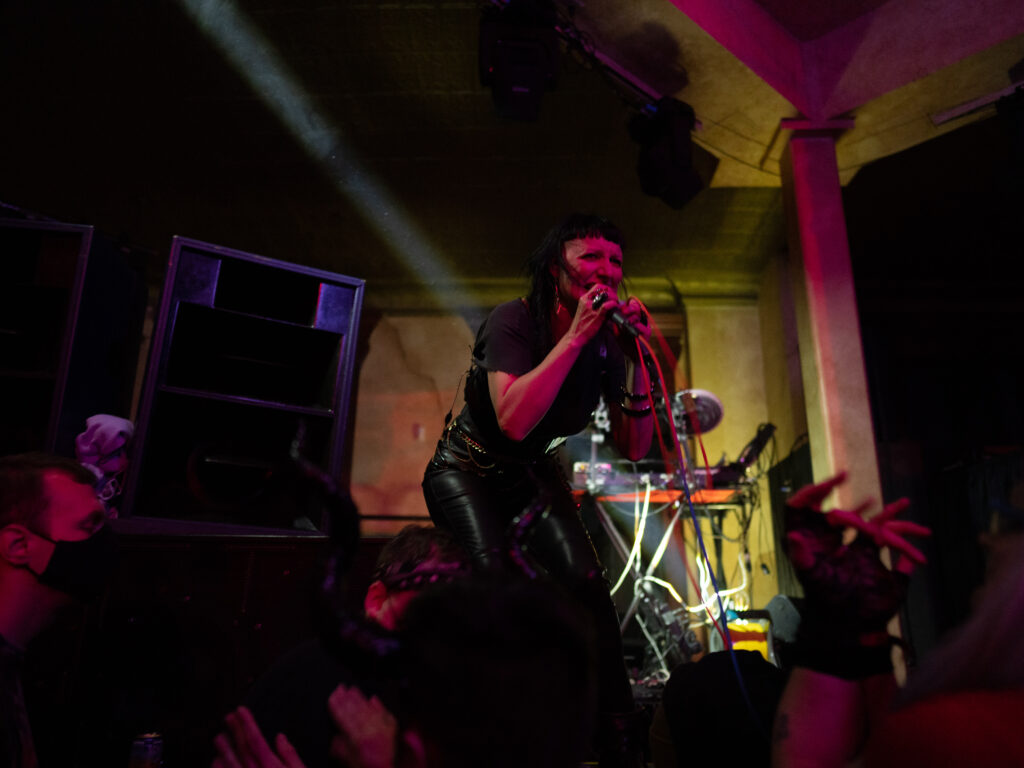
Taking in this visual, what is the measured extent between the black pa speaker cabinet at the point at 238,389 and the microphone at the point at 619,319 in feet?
7.55

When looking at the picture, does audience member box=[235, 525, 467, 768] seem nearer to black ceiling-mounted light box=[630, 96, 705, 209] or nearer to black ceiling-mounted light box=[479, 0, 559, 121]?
black ceiling-mounted light box=[479, 0, 559, 121]

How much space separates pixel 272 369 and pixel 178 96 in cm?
235

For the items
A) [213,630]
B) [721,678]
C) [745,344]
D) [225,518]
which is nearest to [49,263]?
[225,518]

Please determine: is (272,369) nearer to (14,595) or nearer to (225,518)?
(225,518)

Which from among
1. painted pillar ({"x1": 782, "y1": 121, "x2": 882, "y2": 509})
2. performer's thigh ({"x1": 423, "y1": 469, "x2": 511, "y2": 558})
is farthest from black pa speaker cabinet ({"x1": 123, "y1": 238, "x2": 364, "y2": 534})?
painted pillar ({"x1": 782, "y1": 121, "x2": 882, "y2": 509})

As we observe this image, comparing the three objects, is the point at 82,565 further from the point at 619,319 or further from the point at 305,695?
the point at 619,319

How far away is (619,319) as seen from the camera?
5.87 ft

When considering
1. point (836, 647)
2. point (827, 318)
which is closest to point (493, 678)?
point (836, 647)

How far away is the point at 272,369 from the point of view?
4.14m

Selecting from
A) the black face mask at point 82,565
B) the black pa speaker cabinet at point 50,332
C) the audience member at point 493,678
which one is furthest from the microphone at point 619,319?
the black pa speaker cabinet at point 50,332

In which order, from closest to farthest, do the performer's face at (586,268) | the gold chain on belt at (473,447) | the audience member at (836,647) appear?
the audience member at (836,647) < the gold chain on belt at (473,447) < the performer's face at (586,268)

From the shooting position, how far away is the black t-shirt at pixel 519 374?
1.83m

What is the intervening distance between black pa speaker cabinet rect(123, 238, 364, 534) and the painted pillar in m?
2.89

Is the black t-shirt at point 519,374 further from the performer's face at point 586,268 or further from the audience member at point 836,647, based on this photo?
the audience member at point 836,647
